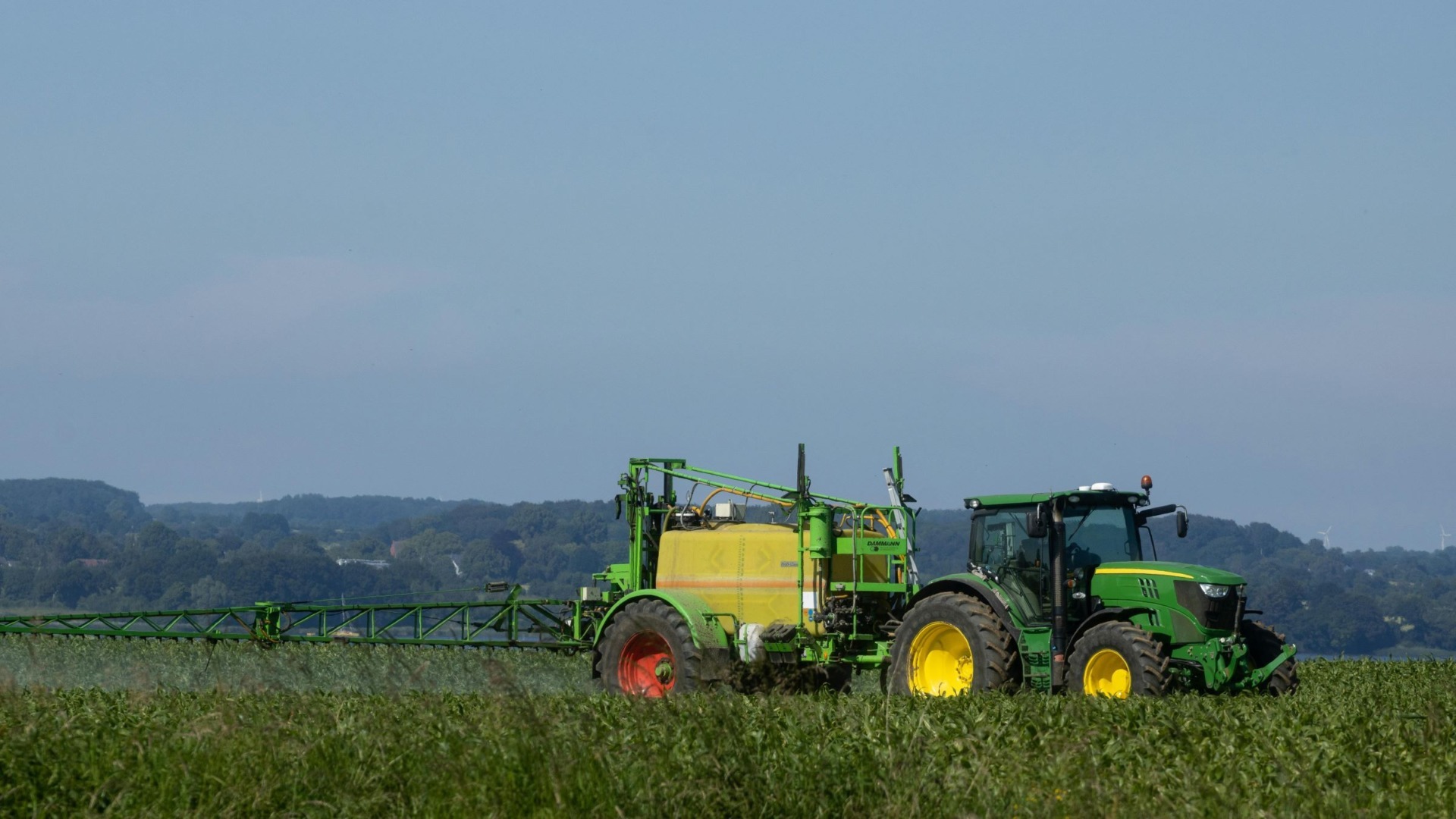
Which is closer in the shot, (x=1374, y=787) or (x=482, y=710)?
(x=1374, y=787)

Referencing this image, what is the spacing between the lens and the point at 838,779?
28.2 ft

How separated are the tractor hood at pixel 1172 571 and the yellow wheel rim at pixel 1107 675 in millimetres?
962

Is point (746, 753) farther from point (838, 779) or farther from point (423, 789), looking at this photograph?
point (423, 789)

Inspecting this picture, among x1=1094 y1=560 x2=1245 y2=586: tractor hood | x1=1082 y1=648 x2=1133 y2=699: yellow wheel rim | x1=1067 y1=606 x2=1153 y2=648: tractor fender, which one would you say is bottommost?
x1=1082 y1=648 x2=1133 y2=699: yellow wheel rim

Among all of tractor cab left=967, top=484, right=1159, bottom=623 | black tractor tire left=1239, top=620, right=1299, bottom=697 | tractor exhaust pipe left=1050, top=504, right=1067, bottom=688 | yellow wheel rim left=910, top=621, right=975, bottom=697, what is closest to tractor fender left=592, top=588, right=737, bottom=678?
yellow wheel rim left=910, top=621, right=975, bottom=697

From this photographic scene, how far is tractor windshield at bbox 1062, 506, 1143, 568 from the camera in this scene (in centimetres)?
1495

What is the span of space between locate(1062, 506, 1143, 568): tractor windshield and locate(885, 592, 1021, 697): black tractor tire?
1.05 metres

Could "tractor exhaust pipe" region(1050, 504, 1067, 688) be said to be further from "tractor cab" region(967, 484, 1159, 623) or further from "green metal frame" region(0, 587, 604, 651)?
"green metal frame" region(0, 587, 604, 651)

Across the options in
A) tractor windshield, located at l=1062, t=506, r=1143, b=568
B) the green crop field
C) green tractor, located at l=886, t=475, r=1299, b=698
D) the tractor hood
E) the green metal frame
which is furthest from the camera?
the green metal frame

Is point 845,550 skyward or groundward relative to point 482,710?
skyward

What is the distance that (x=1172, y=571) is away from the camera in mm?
14328

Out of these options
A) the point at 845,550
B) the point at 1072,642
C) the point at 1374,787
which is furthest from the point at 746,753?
the point at 845,550

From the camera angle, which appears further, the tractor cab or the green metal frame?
the green metal frame

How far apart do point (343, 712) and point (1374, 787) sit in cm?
668
